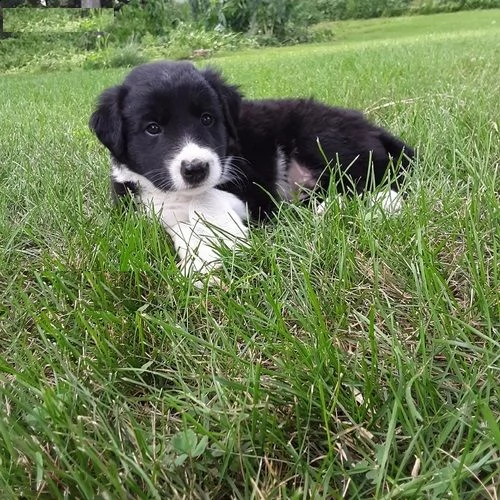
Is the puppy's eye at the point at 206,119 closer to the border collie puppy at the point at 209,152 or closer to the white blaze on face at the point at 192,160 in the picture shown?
the border collie puppy at the point at 209,152

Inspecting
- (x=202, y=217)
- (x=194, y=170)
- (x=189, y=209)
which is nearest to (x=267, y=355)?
(x=202, y=217)

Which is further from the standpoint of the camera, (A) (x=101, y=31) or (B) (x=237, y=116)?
(A) (x=101, y=31)

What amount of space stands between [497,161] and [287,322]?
1424 mm

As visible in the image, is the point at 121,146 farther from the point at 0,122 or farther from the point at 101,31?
the point at 101,31

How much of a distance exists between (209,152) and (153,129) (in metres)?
0.28

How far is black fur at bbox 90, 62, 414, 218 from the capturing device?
101 inches

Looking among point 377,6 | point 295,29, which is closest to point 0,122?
point 295,29

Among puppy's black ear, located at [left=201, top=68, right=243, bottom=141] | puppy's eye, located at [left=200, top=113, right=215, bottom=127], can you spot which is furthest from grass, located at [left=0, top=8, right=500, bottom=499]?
puppy's black ear, located at [left=201, top=68, right=243, bottom=141]

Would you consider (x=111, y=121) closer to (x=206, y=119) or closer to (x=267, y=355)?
(x=206, y=119)

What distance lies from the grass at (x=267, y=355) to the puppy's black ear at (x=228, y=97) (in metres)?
0.71

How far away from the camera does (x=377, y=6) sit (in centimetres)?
3086

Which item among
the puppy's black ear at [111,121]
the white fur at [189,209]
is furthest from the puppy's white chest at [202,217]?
the puppy's black ear at [111,121]

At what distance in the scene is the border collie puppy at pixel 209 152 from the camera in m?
2.50

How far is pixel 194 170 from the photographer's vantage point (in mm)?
2471
